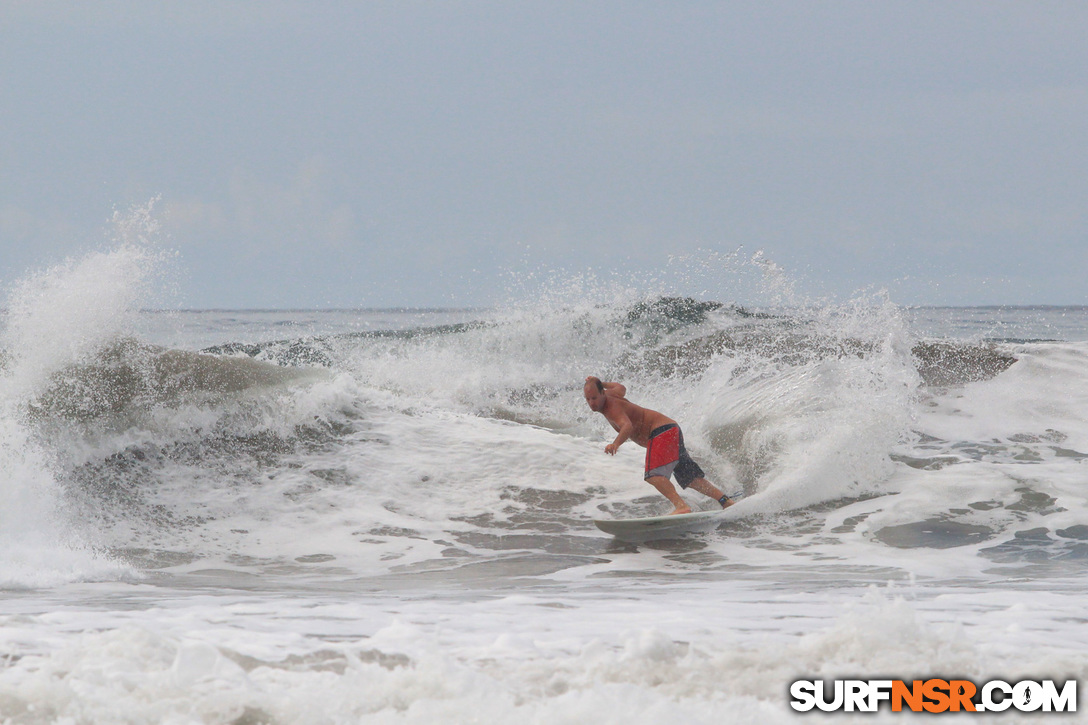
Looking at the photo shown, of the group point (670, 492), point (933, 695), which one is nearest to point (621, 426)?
point (670, 492)

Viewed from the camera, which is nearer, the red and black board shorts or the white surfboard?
the white surfboard

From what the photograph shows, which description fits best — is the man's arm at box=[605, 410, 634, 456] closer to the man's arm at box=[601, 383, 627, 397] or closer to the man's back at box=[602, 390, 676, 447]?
the man's back at box=[602, 390, 676, 447]

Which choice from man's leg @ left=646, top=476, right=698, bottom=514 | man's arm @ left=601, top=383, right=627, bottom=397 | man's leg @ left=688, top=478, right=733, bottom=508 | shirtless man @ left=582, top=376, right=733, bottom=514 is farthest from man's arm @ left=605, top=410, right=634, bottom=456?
man's leg @ left=688, top=478, right=733, bottom=508

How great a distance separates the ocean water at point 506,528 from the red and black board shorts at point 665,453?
1.97ft

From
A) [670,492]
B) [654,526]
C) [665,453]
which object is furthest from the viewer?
[665,453]

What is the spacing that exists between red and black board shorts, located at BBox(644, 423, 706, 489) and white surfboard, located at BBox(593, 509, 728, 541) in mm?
582

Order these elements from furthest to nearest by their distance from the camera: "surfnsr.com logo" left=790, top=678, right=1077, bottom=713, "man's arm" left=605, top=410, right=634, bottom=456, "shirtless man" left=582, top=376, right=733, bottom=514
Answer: "shirtless man" left=582, top=376, right=733, bottom=514 < "man's arm" left=605, top=410, right=634, bottom=456 < "surfnsr.com logo" left=790, top=678, right=1077, bottom=713

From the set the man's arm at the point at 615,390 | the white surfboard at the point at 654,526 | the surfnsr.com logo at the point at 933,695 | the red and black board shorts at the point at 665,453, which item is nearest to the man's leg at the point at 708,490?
the red and black board shorts at the point at 665,453

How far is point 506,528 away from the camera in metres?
7.59

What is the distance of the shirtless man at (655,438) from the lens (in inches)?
299

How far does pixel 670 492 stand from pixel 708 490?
505 mm

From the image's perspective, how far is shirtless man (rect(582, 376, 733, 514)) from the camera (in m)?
7.58

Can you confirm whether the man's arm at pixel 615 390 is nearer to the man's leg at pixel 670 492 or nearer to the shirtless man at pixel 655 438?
the shirtless man at pixel 655 438

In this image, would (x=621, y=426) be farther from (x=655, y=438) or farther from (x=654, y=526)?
(x=654, y=526)
